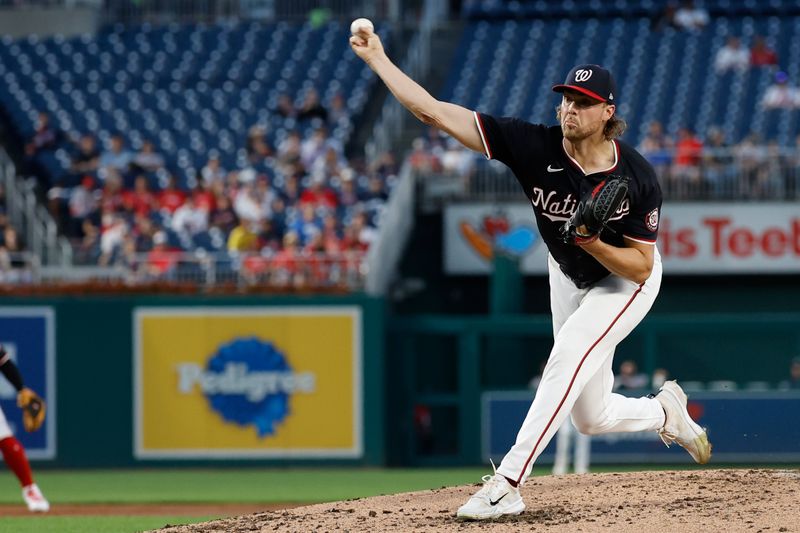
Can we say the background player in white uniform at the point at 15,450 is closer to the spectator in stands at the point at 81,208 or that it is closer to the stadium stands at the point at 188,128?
the stadium stands at the point at 188,128

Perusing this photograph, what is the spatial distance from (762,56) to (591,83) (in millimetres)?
15954

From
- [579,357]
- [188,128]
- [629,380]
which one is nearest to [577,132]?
[579,357]

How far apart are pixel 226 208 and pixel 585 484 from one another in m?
10.8

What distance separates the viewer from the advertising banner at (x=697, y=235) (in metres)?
17.5

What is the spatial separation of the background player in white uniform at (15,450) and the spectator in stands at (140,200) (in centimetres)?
767

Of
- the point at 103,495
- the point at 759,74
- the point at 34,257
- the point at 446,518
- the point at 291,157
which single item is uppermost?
the point at 759,74

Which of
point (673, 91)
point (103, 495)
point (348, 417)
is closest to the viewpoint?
point (103, 495)

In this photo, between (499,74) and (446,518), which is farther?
(499,74)

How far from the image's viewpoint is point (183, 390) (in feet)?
53.4

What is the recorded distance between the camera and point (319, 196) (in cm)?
1747

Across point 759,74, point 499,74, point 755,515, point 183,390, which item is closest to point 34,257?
point 183,390

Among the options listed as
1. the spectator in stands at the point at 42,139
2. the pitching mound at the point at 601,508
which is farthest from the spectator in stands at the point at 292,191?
the pitching mound at the point at 601,508

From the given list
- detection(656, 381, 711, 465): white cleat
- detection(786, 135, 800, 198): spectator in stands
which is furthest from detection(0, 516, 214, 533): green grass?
detection(786, 135, 800, 198): spectator in stands

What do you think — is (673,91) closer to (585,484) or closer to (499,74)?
(499,74)
